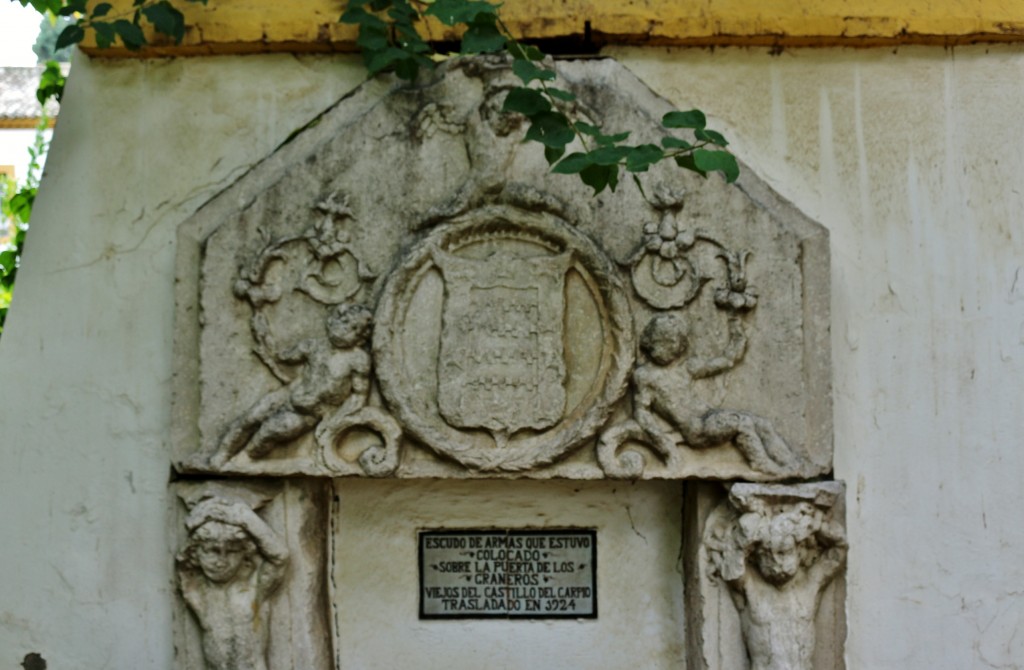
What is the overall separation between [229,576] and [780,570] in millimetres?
1496

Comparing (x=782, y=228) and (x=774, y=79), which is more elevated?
(x=774, y=79)

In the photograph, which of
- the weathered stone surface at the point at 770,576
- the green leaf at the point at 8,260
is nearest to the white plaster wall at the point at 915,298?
the weathered stone surface at the point at 770,576

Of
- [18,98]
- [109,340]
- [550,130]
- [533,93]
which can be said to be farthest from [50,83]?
[18,98]

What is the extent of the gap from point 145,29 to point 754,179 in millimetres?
1835

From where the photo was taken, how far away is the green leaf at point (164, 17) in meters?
3.57

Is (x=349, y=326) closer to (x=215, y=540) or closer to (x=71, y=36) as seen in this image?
(x=215, y=540)

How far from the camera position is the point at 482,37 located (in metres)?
3.19

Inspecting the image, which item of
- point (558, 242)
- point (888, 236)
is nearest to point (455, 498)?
point (558, 242)

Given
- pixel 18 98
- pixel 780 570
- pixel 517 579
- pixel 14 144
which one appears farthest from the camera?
pixel 18 98

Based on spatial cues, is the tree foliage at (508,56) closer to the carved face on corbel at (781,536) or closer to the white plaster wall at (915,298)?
the white plaster wall at (915,298)

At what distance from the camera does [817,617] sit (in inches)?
136

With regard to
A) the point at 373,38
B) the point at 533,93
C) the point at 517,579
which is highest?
the point at 373,38

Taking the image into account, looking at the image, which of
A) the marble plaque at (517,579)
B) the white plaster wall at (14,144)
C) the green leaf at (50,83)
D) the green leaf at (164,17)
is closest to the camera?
the green leaf at (164,17)

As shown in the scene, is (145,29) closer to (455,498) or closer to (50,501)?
(50,501)
